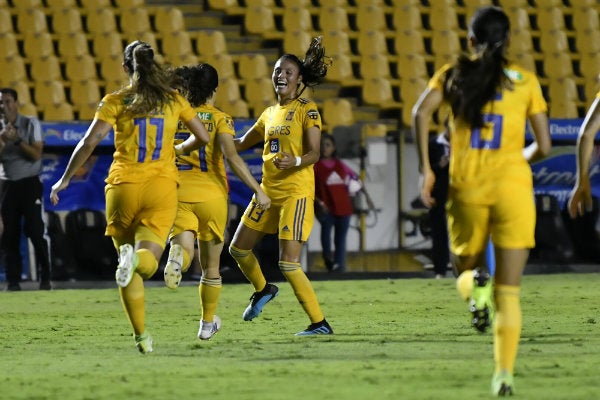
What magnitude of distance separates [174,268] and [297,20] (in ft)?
39.4

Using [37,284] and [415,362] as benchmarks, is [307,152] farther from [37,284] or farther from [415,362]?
[37,284]

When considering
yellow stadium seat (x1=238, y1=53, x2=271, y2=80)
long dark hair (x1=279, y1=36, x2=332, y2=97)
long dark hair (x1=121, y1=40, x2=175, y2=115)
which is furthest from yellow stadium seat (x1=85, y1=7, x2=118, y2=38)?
long dark hair (x1=121, y1=40, x2=175, y2=115)

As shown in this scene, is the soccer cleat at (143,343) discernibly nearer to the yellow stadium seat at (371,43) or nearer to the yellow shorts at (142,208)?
the yellow shorts at (142,208)

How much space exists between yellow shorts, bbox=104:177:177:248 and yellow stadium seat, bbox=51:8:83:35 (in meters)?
11.6

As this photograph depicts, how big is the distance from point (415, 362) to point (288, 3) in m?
13.5

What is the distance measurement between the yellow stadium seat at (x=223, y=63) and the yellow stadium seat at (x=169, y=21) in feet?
2.23

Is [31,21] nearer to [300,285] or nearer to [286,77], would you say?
[286,77]

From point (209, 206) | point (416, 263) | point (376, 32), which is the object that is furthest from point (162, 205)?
point (376, 32)

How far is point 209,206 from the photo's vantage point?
387 inches

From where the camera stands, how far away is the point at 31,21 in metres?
19.5

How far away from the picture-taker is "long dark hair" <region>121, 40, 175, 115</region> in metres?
8.34

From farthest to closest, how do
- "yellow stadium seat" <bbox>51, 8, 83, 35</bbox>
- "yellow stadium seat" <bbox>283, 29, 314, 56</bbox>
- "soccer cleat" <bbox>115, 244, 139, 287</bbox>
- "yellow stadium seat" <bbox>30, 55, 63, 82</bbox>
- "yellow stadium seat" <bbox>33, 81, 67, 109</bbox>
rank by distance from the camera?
1. "yellow stadium seat" <bbox>283, 29, 314, 56</bbox>
2. "yellow stadium seat" <bbox>51, 8, 83, 35</bbox>
3. "yellow stadium seat" <bbox>30, 55, 63, 82</bbox>
4. "yellow stadium seat" <bbox>33, 81, 67, 109</bbox>
5. "soccer cleat" <bbox>115, 244, 139, 287</bbox>

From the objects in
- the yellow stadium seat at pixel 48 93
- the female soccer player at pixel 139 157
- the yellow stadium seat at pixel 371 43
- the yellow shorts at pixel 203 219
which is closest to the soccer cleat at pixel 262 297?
the yellow shorts at pixel 203 219

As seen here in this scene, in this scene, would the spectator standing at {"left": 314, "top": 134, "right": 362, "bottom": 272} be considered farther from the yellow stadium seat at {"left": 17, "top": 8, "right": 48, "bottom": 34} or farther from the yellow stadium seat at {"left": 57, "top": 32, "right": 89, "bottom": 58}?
the yellow stadium seat at {"left": 17, "top": 8, "right": 48, "bottom": 34}
